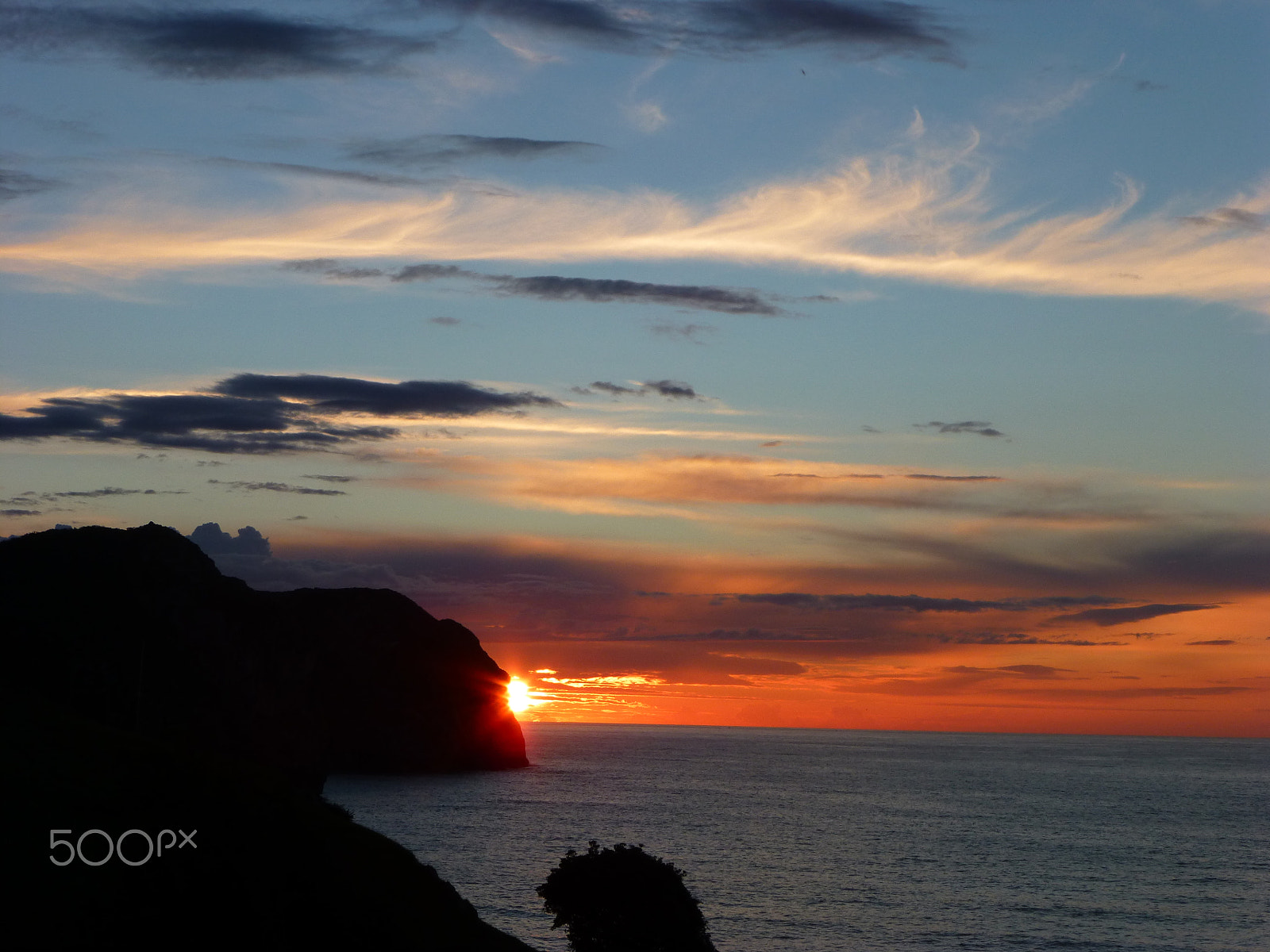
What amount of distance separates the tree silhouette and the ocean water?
20.0m

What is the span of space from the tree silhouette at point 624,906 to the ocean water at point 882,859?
65.6 ft

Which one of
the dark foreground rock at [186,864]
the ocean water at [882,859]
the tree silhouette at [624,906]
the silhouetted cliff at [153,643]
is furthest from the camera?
the silhouetted cliff at [153,643]

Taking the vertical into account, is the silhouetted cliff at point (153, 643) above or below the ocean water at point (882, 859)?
above

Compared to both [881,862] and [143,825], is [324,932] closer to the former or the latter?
[143,825]

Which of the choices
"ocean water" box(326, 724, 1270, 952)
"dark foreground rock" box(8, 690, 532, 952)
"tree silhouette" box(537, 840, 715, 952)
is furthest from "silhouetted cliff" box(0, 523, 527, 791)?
"tree silhouette" box(537, 840, 715, 952)

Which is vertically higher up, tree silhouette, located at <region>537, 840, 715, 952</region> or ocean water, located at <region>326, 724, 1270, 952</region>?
tree silhouette, located at <region>537, 840, 715, 952</region>

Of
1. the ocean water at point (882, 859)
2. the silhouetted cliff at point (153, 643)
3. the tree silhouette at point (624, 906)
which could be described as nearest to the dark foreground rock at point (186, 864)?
the tree silhouette at point (624, 906)

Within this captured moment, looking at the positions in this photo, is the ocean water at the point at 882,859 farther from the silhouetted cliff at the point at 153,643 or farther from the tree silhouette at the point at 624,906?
the tree silhouette at the point at 624,906

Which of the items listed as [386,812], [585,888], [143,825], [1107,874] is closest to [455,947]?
[585,888]

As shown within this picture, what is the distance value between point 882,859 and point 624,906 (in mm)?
66437

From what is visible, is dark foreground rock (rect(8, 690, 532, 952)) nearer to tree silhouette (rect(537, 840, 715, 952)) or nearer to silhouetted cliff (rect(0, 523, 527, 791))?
tree silhouette (rect(537, 840, 715, 952))

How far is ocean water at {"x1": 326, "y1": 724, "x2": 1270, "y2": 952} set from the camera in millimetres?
75125

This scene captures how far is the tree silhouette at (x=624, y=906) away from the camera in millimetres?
46844

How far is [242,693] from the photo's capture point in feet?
488
